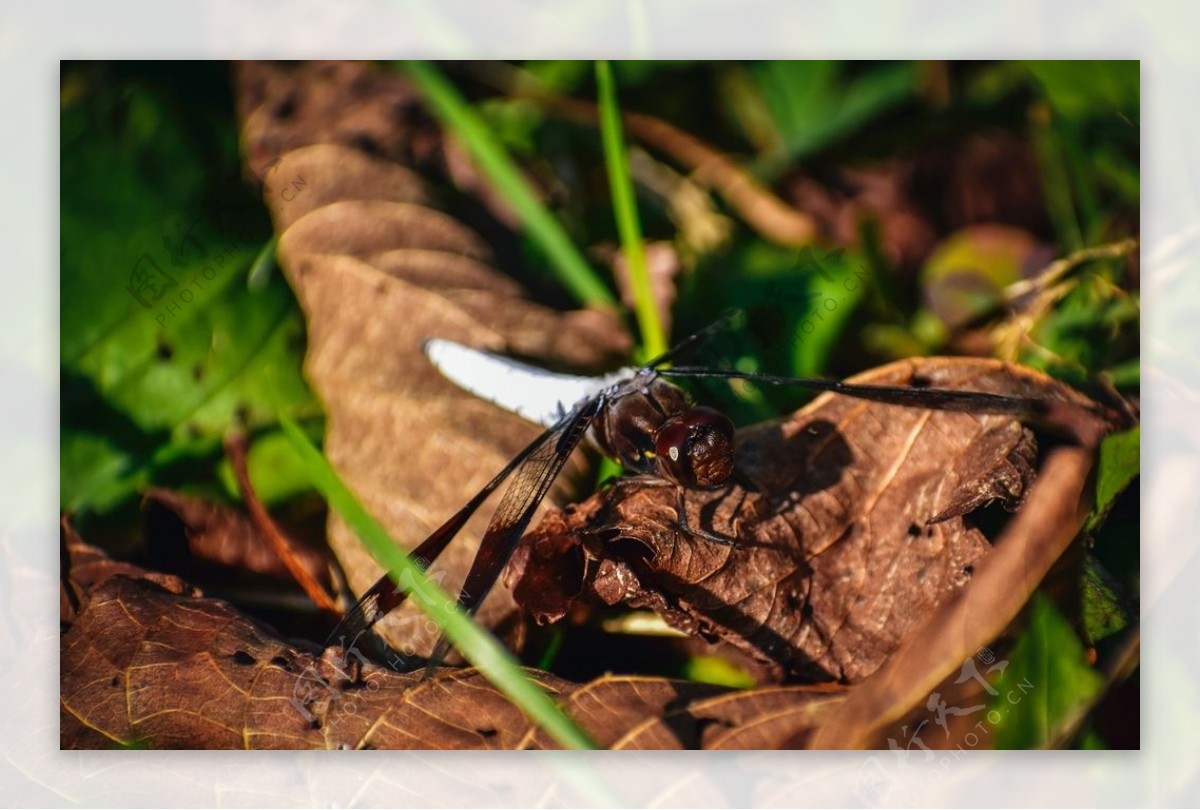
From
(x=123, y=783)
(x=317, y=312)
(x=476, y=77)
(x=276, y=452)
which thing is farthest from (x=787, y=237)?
(x=123, y=783)

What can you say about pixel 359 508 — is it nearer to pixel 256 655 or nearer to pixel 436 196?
pixel 256 655

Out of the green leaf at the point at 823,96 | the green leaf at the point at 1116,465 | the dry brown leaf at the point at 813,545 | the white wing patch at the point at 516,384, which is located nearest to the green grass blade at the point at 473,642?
the dry brown leaf at the point at 813,545

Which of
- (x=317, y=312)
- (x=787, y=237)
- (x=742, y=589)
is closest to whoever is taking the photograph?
(x=742, y=589)

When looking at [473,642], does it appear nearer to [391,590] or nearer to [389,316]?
[391,590]

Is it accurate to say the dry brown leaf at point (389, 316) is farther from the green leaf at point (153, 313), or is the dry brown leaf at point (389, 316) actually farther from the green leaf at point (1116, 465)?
the green leaf at point (1116, 465)

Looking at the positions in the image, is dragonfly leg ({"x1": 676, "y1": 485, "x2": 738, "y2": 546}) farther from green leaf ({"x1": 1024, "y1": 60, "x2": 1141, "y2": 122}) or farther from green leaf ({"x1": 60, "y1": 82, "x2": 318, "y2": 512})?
green leaf ({"x1": 1024, "y1": 60, "x2": 1141, "y2": 122})
